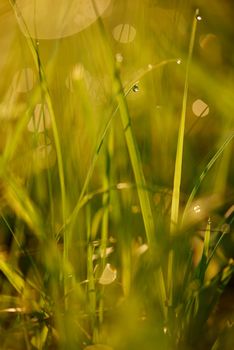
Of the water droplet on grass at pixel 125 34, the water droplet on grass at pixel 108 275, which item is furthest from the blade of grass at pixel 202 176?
the water droplet on grass at pixel 125 34

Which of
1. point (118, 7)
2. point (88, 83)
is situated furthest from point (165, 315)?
point (118, 7)

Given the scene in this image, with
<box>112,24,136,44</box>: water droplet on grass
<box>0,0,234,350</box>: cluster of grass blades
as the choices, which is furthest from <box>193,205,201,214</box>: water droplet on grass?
<box>112,24,136,44</box>: water droplet on grass

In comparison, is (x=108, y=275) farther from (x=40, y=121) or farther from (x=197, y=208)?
(x=40, y=121)

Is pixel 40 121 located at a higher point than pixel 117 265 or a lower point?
higher

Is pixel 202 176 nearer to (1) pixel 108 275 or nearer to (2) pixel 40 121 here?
(1) pixel 108 275

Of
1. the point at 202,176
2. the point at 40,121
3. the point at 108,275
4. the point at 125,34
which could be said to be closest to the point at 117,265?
the point at 108,275

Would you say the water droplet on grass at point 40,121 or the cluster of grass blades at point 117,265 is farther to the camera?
the water droplet on grass at point 40,121

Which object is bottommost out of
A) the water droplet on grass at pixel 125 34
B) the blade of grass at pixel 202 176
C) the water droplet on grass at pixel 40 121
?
the blade of grass at pixel 202 176

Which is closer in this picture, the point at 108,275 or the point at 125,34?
the point at 108,275

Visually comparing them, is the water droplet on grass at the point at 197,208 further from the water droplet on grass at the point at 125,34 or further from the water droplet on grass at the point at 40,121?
the water droplet on grass at the point at 125,34

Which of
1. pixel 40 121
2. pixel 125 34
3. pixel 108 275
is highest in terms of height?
pixel 125 34

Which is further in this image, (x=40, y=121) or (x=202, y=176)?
(x=40, y=121)

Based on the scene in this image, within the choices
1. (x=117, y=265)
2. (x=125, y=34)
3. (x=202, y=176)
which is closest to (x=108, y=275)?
(x=117, y=265)
